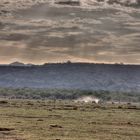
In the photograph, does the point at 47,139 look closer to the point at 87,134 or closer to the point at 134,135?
the point at 87,134

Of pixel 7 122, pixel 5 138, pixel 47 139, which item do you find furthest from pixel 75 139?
pixel 7 122

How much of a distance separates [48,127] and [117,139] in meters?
10.6

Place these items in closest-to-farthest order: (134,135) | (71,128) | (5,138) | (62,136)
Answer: (5,138) < (62,136) < (134,135) < (71,128)

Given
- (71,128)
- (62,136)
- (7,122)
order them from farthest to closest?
1. (7,122)
2. (71,128)
3. (62,136)

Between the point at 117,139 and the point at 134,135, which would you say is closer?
the point at 117,139

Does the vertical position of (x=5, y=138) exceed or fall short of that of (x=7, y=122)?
it exceeds it

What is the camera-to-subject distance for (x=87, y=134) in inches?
1984

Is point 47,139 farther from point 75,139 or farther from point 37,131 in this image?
point 37,131

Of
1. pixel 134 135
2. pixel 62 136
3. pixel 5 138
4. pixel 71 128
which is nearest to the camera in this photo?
pixel 5 138

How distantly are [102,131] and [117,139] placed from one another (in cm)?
745

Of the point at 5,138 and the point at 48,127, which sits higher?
the point at 5,138

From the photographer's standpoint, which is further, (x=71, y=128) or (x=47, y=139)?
(x=71, y=128)

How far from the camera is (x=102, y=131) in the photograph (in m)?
54.3

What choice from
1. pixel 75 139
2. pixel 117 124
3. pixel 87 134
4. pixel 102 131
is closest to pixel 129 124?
pixel 117 124
